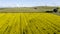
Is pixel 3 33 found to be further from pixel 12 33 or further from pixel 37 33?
pixel 37 33

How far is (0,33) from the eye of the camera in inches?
248

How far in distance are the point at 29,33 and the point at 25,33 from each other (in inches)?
6.3

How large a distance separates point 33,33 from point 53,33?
0.79m

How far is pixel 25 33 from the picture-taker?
6203 mm

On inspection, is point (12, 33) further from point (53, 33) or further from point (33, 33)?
point (53, 33)

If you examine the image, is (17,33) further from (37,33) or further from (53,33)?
(53,33)

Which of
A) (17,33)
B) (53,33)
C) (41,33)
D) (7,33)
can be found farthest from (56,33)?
(7,33)

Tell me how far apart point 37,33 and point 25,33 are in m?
0.47

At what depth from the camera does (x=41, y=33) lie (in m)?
6.22

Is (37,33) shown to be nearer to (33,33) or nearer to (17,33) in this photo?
(33,33)

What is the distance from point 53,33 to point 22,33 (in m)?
1.21

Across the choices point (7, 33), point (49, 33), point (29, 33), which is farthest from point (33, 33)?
point (7, 33)

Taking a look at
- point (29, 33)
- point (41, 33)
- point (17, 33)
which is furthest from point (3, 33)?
point (41, 33)

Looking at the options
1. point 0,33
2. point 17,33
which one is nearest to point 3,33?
point 0,33
